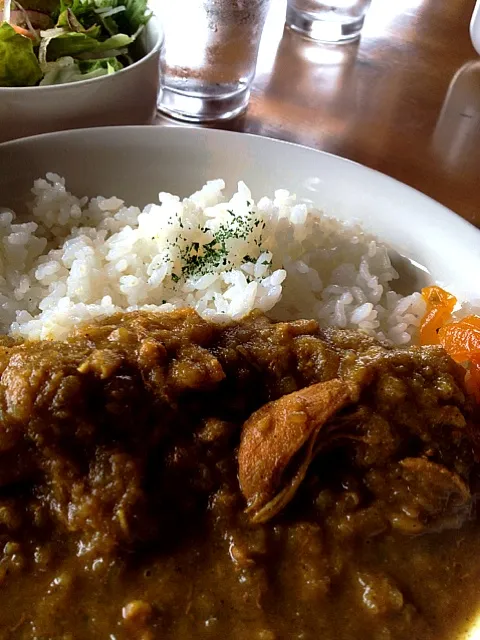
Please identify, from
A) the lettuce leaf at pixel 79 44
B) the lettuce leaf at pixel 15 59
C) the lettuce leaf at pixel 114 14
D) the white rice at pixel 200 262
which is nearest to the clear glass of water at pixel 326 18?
the lettuce leaf at pixel 114 14

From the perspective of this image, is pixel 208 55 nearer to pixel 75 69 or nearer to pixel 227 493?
pixel 75 69

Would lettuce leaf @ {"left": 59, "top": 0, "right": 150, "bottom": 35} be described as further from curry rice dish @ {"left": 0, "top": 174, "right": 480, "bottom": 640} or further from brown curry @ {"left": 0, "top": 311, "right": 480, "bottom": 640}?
brown curry @ {"left": 0, "top": 311, "right": 480, "bottom": 640}

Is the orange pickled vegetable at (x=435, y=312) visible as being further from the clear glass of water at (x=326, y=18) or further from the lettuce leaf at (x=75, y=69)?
the clear glass of water at (x=326, y=18)

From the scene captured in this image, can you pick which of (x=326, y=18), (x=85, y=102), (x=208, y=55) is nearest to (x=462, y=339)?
(x=85, y=102)

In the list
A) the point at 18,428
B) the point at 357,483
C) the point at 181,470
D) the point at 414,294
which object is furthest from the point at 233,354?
the point at 414,294

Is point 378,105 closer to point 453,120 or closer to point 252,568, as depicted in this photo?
point 453,120

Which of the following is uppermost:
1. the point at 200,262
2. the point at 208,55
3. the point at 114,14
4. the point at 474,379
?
the point at 114,14
